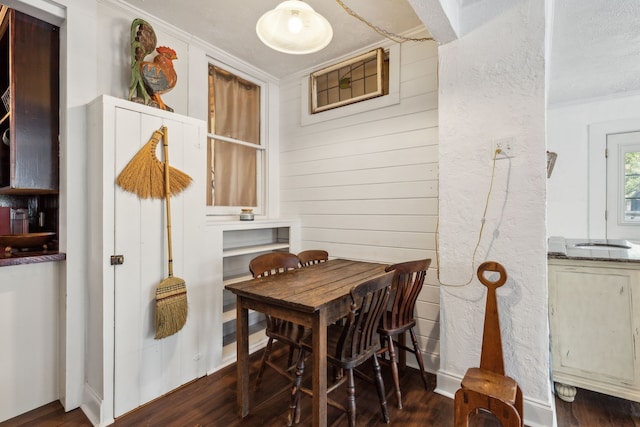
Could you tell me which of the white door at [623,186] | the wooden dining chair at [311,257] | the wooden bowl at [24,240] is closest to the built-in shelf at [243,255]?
the wooden dining chair at [311,257]

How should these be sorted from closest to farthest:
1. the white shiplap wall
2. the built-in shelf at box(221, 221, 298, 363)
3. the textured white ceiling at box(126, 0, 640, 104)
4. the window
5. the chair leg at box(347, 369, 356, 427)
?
the chair leg at box(347, 369, 356, 427)
the textured white ceiling at box(126, 0, 640, 104)
the white shiplap wall
the built-in shelf at box(221, 221, 298, 363)
the window

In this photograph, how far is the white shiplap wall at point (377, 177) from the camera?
245 cm

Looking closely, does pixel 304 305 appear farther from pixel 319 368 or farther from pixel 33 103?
pixel 33 103

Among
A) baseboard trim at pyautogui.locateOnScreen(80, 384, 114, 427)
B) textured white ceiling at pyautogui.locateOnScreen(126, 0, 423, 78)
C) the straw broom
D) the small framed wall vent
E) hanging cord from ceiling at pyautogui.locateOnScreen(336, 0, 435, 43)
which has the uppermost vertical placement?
textured white ceiling at pyautogui.locateOnScreen(126, 0, 423, 78)

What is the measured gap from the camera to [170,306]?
6.53 ft

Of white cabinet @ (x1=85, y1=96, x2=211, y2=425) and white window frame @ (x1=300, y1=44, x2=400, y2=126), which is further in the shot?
white window frame @ (x1=300, y1=44, x2=400, y2=126)

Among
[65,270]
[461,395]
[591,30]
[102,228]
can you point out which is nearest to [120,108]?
[102,228]

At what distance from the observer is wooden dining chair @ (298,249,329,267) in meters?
2.56

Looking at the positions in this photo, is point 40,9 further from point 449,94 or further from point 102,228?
point 449,94

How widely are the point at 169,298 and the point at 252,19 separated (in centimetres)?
216

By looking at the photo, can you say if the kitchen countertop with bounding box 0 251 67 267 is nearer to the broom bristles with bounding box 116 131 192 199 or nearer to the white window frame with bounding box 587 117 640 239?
the broom bristles with bounding box 116 131 192 199

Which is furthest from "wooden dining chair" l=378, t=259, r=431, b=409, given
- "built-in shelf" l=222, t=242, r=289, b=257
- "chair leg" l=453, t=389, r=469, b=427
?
"built-in shelf" l=222, t=242, r=289, b=257

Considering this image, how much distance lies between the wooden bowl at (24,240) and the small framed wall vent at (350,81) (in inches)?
94.8

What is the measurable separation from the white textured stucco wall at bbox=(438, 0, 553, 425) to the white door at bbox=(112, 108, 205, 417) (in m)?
1.77
